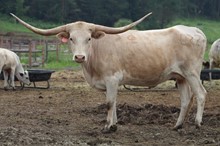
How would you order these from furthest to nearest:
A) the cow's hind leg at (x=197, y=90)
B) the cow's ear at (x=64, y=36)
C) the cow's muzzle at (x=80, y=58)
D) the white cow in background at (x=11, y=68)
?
1. the white cow in background at (x=11, y=68)
2. the cow's hind leg at (x=197, y=90)
3. the cow's ear at (x=64, y=36)
4. the cow's muzzle at (x=80, y=58)

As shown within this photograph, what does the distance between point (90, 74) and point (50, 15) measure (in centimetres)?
6073

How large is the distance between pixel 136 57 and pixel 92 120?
2.12m

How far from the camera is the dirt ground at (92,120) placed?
394 inches

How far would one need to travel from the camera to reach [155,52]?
37.3 feet

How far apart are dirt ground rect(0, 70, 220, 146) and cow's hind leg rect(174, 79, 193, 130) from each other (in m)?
0.27

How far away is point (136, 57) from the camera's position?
1123cm

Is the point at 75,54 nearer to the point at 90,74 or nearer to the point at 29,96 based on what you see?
the point at 90,74

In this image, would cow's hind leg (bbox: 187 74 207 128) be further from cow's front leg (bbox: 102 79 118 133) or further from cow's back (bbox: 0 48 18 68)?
cow's back (bbox: 0 48 18 68)

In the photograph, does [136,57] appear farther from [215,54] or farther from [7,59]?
[215,54]

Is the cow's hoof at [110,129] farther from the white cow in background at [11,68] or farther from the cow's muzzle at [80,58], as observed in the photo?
the white cow in background at [11,68]

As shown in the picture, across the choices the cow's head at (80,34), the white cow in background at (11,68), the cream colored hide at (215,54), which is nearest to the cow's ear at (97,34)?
the cow's head at (80,34)

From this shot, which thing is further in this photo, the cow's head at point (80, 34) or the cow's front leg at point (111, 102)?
the cow's front leg at point (111, 102)

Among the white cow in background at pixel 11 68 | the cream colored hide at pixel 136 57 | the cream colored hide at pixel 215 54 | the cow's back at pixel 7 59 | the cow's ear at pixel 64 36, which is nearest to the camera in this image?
the cream colored hide at pixel 136 57

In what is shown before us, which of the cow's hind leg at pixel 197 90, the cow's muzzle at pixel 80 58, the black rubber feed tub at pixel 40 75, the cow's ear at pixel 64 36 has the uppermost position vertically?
the cow's ear at pixel 64 36
